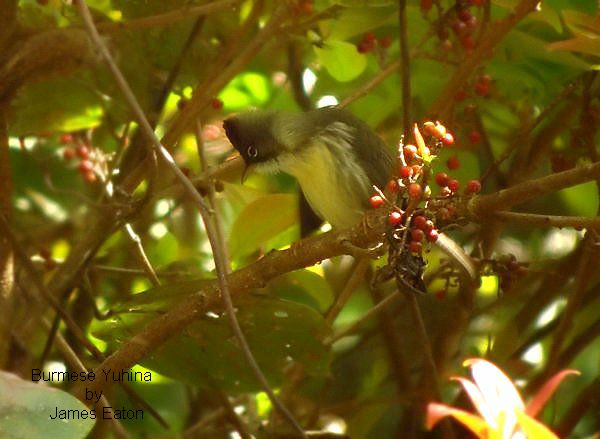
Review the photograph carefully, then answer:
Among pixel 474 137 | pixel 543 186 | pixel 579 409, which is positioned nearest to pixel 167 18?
pixel 474 137

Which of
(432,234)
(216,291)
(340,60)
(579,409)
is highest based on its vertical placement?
(340,60)

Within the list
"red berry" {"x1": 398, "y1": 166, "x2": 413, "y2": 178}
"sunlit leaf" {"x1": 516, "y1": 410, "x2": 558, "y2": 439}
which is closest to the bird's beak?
"red berry" {"x1": 398, "y1": 166, "x2": 413, "y2": 178}

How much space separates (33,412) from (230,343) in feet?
3.39

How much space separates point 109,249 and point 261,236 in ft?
1.85

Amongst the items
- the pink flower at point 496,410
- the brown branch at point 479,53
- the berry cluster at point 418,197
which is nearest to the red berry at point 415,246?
the berry cluster at point 418,197

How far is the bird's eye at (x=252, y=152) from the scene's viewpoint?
2.93 metres

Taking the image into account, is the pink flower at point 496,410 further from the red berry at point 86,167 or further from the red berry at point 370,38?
the red berry at point 86,167

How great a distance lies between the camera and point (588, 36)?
196cm

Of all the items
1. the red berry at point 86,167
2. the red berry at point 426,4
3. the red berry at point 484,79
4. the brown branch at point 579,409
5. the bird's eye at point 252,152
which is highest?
the red berry at point 426,4

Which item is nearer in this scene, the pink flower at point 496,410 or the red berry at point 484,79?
the pink flower at point 496,410

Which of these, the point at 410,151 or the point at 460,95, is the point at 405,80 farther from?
the point at 410,151

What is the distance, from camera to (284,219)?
279cm

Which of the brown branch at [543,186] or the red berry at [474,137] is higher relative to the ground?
the red berry at [474,137]

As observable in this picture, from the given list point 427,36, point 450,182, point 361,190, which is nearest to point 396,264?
point 450,182
